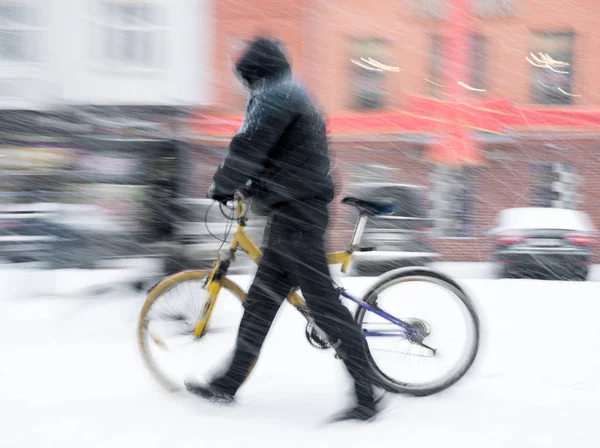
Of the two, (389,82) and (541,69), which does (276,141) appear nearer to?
(389,82)

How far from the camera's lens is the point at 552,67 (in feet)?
67.7

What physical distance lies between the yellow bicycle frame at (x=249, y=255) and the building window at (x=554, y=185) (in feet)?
57.3

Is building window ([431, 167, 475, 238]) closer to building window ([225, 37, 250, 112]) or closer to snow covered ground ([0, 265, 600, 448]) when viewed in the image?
building window ([225, 37, 250, 112])

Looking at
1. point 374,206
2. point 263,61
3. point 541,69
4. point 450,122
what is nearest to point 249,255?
point 374,206

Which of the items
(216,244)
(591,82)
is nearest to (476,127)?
(591,82)

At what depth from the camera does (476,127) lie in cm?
1950

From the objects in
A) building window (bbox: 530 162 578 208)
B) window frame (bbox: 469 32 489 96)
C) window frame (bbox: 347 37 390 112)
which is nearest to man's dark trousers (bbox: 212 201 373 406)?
window frame (bbox: 347 37 390 112)

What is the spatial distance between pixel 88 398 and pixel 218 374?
79 centimetres

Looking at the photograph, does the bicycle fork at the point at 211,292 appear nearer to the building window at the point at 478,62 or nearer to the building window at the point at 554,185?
the building window at the point at 478,62

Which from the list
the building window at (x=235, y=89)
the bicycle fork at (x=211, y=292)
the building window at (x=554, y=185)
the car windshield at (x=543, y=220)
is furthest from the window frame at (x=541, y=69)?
the bicycle fork at (x=211, y=292)

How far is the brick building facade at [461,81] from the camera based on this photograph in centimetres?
1975

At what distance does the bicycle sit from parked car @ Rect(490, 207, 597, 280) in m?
7.84

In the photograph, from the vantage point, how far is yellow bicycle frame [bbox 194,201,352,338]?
395cm

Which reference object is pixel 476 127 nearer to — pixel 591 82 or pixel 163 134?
pixel 591 82
